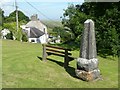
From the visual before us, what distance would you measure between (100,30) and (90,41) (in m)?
8.15

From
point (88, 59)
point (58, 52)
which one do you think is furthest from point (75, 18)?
point (88, 59)

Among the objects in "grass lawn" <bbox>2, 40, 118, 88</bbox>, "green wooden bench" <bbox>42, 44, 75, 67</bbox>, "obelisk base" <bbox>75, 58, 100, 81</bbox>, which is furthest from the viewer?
"green wooden bench" <bbox>42, 44, 75, 67</bbox>

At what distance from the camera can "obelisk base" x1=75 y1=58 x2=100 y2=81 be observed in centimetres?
1085

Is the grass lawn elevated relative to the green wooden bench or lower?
lower

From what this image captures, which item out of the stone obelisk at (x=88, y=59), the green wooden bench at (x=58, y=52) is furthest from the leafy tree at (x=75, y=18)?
the stone obelisk at (x=88, y=59)

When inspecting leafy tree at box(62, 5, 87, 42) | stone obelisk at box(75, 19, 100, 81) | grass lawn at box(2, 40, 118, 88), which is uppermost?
leafy tree at box(62, 5, 87, 42)

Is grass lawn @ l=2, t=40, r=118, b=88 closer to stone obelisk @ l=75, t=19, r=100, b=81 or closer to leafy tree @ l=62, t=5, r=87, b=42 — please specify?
stone obelisk @ l=75, t=19, r=100, b=81

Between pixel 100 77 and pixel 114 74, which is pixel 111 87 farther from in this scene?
pixel 114 74

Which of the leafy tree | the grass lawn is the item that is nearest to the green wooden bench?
the grass lawn

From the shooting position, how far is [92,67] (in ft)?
36.0

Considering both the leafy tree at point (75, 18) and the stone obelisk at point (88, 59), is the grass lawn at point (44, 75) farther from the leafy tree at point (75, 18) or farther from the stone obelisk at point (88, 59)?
the leafy tree at point (75, 18)

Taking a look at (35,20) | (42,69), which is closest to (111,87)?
(42,69)

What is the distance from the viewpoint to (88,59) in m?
11.0

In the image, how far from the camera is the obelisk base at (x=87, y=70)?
35.6 feet
